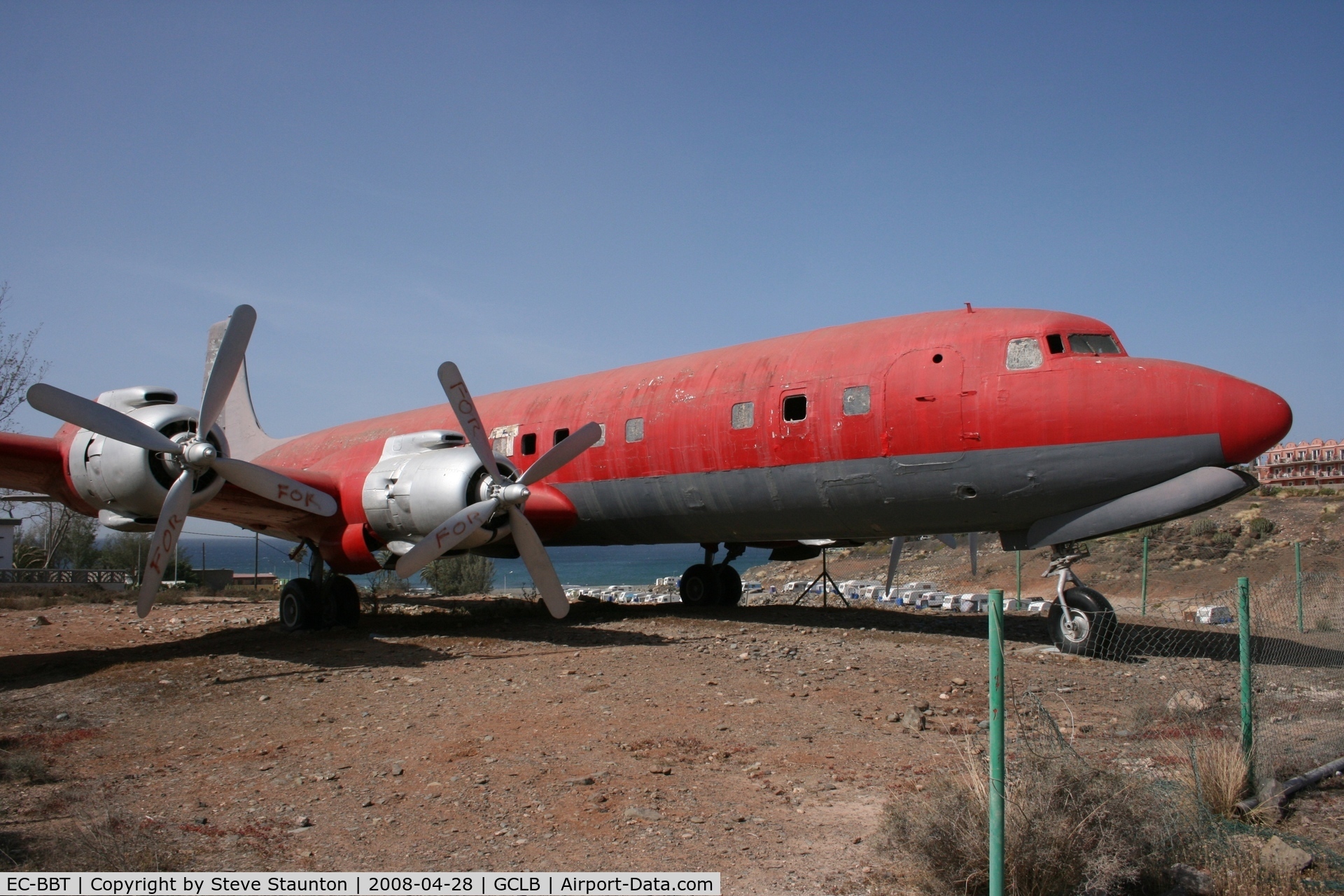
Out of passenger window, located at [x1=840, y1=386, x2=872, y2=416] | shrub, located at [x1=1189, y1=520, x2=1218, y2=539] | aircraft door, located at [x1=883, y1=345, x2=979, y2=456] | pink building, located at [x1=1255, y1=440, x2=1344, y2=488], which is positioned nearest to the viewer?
aircraft door, located at [x1=883, y1=345, x2=979, y2=456]

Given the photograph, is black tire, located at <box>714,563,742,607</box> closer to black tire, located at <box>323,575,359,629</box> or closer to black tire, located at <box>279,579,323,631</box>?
black tire, located at <box>323,575,359,629</box>

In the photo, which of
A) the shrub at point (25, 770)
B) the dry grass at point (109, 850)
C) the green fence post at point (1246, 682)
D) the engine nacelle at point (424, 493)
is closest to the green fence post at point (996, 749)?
the green fence post at point (1246, 682)

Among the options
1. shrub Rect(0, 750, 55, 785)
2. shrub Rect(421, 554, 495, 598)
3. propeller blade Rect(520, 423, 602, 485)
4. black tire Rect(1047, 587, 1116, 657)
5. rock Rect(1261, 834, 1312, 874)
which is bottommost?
shrub Rect(421, 554, 495, 598)

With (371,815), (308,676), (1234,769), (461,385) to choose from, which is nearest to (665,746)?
(371,815)

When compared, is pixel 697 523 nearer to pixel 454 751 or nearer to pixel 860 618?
pixel 860 618

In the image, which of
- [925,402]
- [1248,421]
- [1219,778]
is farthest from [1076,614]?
[1219,778]

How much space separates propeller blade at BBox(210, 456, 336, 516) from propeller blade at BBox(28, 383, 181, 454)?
64 cm

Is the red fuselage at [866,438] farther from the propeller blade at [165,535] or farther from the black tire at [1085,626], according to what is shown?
the propeller blade at [165,535]

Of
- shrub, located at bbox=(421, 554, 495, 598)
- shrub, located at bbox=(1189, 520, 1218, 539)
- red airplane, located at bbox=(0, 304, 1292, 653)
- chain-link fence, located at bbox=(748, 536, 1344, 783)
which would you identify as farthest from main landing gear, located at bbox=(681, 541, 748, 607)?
shrub, located at bbox=(1189, 520, 1218, 539)

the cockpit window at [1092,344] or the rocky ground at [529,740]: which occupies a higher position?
the cockpit window at [1092,344]

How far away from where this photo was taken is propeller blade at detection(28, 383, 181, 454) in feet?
33.8

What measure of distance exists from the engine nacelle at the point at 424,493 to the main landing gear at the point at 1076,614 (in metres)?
7.55

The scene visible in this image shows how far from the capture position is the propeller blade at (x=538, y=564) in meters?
12.5

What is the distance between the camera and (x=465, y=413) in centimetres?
1256
